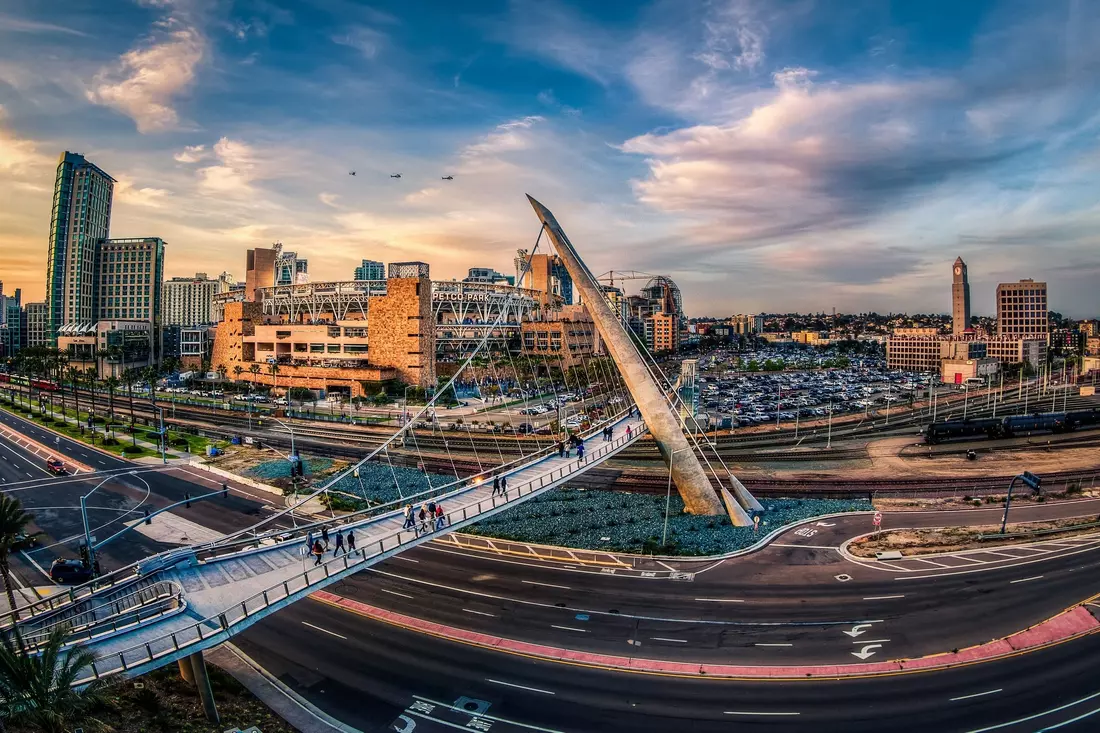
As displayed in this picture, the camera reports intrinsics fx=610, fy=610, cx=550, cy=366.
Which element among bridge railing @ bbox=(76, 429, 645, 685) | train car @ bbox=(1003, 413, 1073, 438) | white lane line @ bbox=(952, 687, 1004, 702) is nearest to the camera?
bridge railing @ bbox=(76, 429, 645, 685)

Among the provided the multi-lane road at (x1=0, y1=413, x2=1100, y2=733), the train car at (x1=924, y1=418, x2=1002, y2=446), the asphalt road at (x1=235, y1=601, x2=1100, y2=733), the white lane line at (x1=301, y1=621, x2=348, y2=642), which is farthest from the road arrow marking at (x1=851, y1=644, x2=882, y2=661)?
the train car at (x1=924, y1=418, x2=1002, y2=446)

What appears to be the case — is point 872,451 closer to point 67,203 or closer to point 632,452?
point 632,452

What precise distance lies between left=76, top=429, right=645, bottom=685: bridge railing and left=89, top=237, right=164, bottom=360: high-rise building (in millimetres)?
207200

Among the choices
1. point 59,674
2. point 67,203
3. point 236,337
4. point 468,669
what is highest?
point 67,203

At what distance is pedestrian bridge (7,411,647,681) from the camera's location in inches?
737

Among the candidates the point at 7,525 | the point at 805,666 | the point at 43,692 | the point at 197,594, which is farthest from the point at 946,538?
the point at 7,525

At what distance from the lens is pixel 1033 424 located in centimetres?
8144

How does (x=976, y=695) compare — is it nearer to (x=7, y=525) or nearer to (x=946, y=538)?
(x=946, y=538)

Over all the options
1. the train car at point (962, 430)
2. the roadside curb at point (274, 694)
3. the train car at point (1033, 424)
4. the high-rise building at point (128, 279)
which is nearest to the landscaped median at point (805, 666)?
the roadside curb at point (274, 694)

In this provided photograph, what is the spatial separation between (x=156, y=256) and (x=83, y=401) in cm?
10522

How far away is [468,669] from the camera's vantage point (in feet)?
80.2

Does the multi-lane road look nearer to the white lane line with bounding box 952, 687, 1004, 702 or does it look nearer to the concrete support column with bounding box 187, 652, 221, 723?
Result: the white lane line with bounding box 952, 687, 1004, 702

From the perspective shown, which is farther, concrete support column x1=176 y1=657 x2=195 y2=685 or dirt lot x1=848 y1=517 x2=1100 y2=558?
dirt lot x1=848 y1=517 x2=1100 y2=558

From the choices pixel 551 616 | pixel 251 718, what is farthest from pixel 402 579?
pixel 251 718
